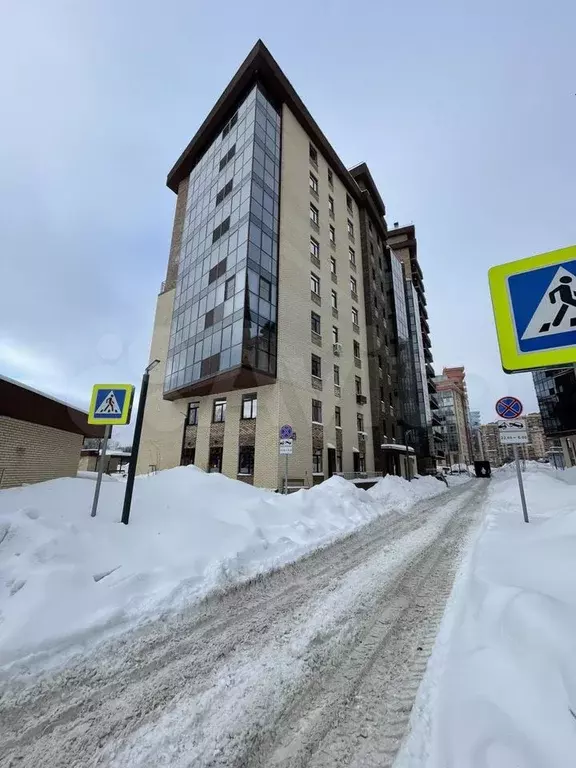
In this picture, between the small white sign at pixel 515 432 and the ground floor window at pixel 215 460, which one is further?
the ground floor window at pixel 215 460

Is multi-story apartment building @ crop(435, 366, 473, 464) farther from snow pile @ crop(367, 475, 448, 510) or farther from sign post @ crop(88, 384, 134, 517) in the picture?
sign post @ crop(88, 384, 134, 517)

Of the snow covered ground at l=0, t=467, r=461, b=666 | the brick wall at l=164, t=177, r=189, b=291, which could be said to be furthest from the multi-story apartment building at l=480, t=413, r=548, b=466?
the snow covered ground at l=0, t=467, r=461, b=666

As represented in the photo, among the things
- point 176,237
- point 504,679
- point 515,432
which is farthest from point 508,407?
point 176,237

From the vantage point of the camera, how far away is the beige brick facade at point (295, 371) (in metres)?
20.0

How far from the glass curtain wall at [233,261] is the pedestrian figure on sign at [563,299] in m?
16.7

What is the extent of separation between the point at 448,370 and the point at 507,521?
140786mm

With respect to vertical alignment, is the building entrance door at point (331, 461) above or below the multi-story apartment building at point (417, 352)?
below

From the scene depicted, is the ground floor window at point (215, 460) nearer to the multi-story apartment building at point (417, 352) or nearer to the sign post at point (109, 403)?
the sign post at point (109, 403)

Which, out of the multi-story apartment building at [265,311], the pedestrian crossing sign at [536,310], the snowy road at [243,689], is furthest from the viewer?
the multi-story apartment building at [265,311]

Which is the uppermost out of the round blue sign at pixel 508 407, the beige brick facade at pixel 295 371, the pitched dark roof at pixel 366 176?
the pitched dark roof at pixel 366 176

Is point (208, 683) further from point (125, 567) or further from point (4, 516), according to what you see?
point (4, 516)

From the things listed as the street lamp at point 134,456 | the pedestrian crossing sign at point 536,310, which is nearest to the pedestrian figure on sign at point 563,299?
the pedestrian crossing sign at point 536,310

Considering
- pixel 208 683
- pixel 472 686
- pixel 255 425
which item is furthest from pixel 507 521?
pixel 255 425

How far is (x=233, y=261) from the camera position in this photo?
70.1ft
